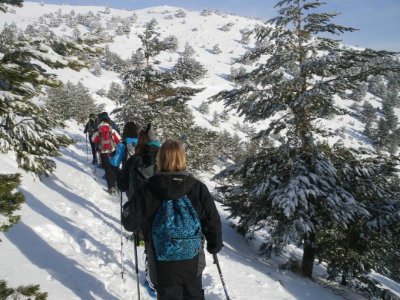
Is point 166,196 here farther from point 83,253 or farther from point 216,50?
point 216,50

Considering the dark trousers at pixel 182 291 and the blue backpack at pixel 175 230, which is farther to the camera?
the dark trousers at pixel 182 291

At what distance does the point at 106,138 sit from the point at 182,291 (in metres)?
7.52

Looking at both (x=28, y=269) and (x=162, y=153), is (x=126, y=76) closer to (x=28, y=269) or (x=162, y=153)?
(x=28, y=269)

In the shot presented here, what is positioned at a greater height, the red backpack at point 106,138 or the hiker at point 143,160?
the hiker at point 143,160

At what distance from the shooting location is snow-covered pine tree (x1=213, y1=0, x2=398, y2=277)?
8.82 metres

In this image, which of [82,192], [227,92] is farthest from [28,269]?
[227,92]

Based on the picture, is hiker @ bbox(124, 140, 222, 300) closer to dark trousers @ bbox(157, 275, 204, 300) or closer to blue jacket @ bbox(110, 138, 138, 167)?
dark trousers @ bbox(157, 275, 204, 300)

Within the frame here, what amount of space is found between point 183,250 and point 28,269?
120 inches

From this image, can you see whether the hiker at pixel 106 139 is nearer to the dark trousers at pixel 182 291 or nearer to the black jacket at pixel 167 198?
the black jacket at pixel 167 198

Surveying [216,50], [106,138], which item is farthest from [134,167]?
[216,50]

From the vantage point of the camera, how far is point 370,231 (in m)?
9.59

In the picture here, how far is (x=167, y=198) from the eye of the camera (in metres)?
3.22

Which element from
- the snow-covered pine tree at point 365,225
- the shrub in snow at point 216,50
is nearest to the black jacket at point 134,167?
the snow-covered pine tree at point 365,225

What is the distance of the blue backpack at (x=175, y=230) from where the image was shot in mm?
3195
